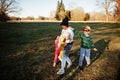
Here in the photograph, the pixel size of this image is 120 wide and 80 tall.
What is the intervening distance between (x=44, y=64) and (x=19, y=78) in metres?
1.87

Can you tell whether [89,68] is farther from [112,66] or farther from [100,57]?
Answer: [100,57]

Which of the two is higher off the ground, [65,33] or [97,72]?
[65,33]

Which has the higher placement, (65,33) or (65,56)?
(65,33)

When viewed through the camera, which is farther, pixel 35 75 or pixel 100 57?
pixel 100 57

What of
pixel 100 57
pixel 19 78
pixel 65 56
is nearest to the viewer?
pixel 19 78

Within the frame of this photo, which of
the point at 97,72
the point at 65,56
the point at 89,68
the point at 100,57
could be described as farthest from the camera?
the point at 100,57

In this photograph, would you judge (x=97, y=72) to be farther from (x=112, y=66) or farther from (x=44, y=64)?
(x=44, y=64)

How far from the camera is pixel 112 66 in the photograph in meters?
7.64

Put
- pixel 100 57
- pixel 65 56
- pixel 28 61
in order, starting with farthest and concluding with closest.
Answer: pixel 100 57 < pixel 28 61 < pixel 65 56

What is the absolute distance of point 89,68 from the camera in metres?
7.29

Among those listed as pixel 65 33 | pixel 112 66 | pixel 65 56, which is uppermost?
pixel 65 33

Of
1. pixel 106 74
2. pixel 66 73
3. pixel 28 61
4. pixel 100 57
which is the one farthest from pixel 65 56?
pixel 100 57

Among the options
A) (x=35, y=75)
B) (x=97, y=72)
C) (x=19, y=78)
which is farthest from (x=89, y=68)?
(x=19, y=78)

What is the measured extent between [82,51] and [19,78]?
2.66 m
